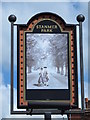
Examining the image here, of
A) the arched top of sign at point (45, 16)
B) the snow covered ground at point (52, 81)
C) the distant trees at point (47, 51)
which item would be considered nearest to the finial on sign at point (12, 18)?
the arched top of sign at point (45, 16)

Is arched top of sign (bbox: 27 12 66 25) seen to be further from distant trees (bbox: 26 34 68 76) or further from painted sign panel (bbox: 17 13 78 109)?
distant trees (bbox: 26 34 68 76)

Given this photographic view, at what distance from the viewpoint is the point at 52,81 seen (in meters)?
15.4

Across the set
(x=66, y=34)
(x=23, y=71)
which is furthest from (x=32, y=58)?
(x=66, y=34)

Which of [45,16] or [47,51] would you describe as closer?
[47,51]

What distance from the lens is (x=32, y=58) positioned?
15.2 meters

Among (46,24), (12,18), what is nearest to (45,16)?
(46,24)

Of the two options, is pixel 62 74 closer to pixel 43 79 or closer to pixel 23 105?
pixel 43 79

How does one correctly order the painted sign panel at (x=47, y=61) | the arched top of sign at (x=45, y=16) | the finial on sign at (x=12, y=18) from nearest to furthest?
the painted sign panel at (x=47, y=61) < the finial on sign at (x=12, y=18) < the arched top of sign at (x=45, y=16)

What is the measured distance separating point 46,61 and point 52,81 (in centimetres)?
74

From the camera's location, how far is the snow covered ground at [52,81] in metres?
15.1

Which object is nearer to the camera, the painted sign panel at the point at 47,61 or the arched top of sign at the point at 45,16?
the painted sign panel at the point at 47,61

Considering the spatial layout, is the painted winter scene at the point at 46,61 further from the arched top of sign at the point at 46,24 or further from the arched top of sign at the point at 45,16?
the arched top of sign at the point at 45,16

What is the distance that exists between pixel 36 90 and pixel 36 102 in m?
0.82

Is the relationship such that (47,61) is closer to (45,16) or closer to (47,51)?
(47,51)
